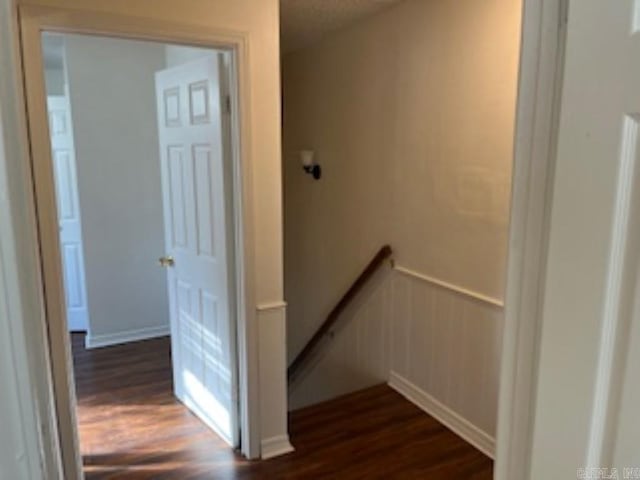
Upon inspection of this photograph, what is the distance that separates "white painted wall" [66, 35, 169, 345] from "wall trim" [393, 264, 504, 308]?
217 centimetres

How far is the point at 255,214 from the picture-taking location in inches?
91.1

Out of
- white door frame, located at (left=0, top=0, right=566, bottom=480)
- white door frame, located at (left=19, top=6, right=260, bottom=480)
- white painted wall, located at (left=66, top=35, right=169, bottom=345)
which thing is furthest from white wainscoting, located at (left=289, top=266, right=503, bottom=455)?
white painted wall, located at (left=66, top=35, right=169, bottom=345)

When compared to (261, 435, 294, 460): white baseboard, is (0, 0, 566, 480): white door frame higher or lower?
higher

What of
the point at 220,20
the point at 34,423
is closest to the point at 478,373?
the point at 220,20

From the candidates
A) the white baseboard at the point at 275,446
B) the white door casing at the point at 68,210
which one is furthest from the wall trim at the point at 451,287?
the white door casing at the point at 68,210

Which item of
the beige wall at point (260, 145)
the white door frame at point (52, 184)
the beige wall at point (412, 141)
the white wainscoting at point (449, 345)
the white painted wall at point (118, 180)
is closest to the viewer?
the white door frame at point (52, 184)

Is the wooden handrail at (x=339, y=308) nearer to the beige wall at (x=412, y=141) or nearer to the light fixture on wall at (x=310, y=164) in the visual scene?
the beige wall at (x=412, y=141)

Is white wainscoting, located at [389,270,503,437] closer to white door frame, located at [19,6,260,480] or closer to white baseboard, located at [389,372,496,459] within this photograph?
white baseboard, located at [389,372,496,459]

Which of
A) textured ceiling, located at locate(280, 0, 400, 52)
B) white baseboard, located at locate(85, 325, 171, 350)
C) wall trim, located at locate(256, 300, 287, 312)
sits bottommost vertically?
white baseboard, located at locate(85, 325, 171, 350)

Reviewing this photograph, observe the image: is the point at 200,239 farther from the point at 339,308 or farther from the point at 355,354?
the point at 355,354

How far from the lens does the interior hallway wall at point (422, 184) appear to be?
240cm

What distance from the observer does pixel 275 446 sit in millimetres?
2578

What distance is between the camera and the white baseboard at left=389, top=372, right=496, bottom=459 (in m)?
2.56

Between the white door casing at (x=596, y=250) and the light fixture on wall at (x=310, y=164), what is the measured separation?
3218mm
